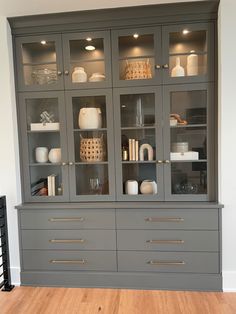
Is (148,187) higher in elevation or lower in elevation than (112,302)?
higher

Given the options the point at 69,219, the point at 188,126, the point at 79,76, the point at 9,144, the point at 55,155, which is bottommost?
the point at 69,219

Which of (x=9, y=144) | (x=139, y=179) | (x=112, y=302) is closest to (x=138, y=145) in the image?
(x=139, y=179)

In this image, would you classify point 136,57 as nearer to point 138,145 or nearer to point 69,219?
point 138,145

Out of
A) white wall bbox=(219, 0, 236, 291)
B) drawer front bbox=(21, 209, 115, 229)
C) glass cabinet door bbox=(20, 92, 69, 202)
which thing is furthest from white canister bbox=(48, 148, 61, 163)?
white wall bbox=(219, 0, 236, 291)

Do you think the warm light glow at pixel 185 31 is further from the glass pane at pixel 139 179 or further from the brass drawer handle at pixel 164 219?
the brass drawer handle at pixel 164 219

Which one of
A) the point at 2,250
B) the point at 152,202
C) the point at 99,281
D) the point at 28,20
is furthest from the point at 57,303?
the point at 28,20

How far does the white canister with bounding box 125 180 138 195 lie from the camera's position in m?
2.51

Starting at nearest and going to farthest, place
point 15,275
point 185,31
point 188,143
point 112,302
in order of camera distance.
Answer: point 112,302 → point 185,31 → point 188,143 → point 15,275

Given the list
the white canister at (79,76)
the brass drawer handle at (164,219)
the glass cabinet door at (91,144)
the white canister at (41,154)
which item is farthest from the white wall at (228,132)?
the white canister at (41,154)

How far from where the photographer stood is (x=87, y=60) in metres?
2.49

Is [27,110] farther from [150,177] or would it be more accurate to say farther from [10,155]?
[150,177]

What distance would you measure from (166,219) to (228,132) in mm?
937

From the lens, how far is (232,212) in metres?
2.32

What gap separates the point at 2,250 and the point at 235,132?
237cm
